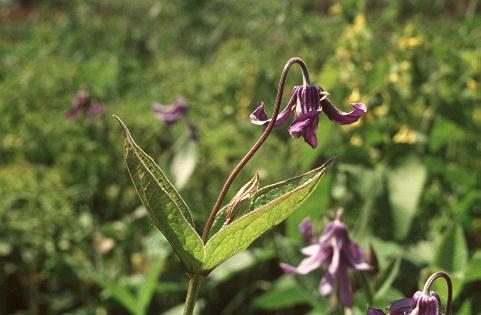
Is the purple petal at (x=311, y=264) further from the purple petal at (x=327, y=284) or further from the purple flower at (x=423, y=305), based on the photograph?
the purple flower at (x=423, y=305)

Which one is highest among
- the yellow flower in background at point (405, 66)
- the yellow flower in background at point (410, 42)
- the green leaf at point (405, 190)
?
the yellow flower in background at point (410, 42)

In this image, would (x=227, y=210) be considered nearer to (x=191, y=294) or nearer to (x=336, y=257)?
(x=191, y=294)

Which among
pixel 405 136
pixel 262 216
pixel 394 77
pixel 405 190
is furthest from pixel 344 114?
pixel 394 77

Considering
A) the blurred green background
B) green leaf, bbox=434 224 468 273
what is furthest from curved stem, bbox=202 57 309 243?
green leaf, bbox=434 224 468 273

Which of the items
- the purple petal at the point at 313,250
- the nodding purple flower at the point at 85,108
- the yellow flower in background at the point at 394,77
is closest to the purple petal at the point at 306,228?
the purple petal at the point at 313,250

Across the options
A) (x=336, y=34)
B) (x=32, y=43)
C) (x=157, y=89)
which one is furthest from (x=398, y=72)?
(x=32, y=43)

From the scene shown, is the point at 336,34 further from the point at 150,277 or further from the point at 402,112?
the point at 150,277

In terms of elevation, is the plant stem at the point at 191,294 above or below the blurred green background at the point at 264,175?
above
